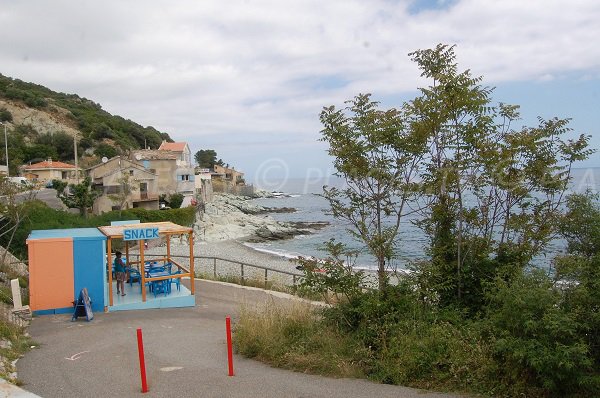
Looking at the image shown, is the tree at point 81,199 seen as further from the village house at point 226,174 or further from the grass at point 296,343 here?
the village house at point 226,174

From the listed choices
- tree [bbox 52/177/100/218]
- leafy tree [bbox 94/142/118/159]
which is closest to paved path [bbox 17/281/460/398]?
tree [bbox 52/177/100/218]

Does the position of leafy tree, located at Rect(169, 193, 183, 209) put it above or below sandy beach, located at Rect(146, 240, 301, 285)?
above

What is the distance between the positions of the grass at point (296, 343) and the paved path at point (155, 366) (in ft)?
0.71

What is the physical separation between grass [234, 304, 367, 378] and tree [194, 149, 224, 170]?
126562 mm

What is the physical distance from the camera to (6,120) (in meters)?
81.2

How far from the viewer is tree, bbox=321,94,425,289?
28.8ft

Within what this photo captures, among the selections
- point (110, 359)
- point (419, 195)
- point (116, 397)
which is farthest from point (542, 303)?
point (110, 359)

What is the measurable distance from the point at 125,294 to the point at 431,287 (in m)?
9.41

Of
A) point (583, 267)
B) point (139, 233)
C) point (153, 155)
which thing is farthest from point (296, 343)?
point (153, 155)

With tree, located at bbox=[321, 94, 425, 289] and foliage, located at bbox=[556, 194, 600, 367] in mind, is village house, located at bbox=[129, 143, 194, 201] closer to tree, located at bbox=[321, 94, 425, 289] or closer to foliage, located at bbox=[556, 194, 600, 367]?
tree, located at bbox=[321, 94, 425, 289]

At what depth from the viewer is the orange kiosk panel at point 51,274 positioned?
488 inches

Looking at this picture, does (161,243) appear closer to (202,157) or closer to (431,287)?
(431,287)

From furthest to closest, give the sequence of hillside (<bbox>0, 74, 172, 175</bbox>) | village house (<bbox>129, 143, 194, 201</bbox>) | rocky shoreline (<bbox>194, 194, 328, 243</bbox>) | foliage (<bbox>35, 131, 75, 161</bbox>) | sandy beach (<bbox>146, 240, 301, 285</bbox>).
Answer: foliage (<bbox>35, 131, 75, 161</bbox>) < hillside (<bbox>0, 74, 172, 175</bbox>) < village house (<bbox>129, 143, 194, 201</bbox>) < rocky shoreline (<bbox>194, 194, 328, 243</bbox>) < sandy beach (<bbox>146, 240, 301, 285</bbox>)

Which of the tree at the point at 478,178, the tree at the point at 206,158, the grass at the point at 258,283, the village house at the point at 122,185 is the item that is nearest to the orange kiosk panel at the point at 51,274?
the grass at the point at 258,283
